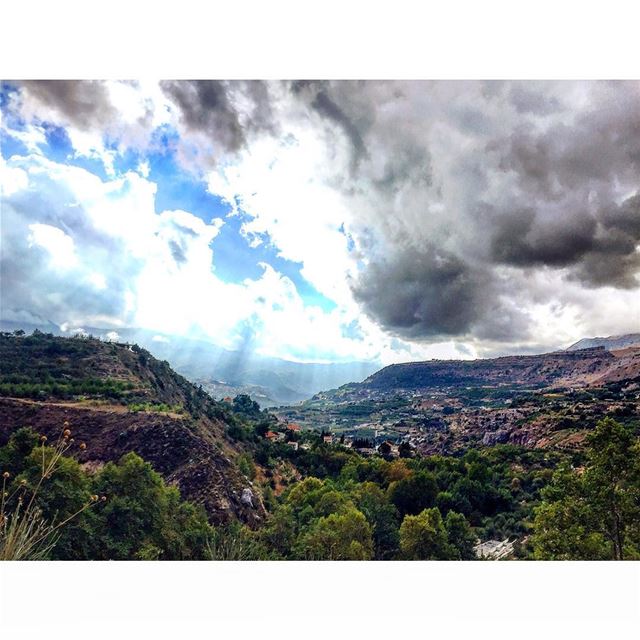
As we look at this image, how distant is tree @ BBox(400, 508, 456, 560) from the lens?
7.39m

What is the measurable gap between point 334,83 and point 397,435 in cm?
2284

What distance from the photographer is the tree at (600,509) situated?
16.5 feet

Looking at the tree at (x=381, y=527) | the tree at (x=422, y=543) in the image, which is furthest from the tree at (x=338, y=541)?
the tree at (x=422, y=543)

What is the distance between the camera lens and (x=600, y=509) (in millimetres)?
5195

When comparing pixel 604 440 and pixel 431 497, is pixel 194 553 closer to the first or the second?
pixel 604 440

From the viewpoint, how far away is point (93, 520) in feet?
A: 20.7

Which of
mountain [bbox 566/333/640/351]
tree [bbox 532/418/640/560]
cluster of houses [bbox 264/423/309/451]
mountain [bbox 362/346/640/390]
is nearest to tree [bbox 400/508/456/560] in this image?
tree [bbox 532/418/640/560]

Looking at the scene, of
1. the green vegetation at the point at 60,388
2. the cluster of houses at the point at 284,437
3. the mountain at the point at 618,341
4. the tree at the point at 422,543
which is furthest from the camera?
the cluster of houses at the point at 284,437

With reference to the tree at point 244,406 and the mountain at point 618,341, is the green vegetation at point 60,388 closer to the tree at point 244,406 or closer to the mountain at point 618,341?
the mountain at point 618,341

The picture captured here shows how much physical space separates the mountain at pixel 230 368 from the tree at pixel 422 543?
5167mm

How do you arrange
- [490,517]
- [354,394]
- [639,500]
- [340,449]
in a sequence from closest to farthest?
[639,500] < [490,517] < [340,449] < [354,394]

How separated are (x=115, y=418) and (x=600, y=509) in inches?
470

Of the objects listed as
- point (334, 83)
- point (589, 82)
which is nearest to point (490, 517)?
point (589, 82)

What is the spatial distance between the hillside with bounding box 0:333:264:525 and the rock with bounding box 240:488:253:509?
9 cm
